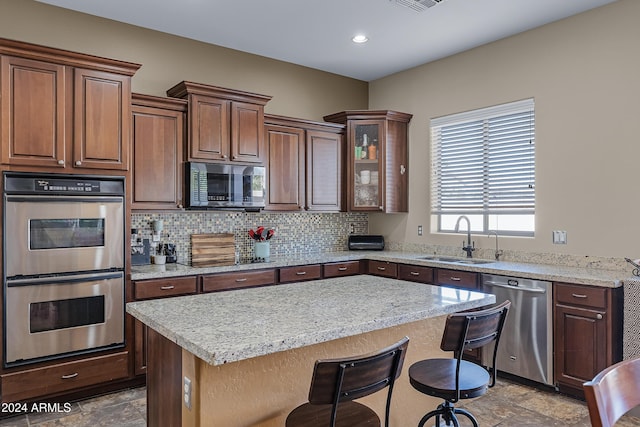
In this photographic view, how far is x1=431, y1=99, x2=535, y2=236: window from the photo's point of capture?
4.21 m

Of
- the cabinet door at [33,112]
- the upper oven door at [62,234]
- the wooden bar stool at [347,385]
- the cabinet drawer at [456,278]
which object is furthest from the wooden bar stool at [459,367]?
the cabinet door at [33,112]

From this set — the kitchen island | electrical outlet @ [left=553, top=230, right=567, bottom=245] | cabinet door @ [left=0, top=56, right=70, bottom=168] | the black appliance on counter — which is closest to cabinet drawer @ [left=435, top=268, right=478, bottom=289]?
electrical outlet @ [left=553, top=230, right=567, bottom=245]

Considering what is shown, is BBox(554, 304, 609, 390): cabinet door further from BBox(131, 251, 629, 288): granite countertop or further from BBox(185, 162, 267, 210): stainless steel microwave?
BBox(185, 162, 267, 210): stainless steel microwave

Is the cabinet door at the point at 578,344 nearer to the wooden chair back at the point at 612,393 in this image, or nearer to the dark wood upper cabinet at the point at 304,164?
the wooden chair back at the point at 612,393

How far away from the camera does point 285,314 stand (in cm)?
198

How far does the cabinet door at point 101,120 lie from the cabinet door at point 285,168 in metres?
1.48

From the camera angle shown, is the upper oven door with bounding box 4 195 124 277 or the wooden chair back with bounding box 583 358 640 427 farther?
the upper oven door with bounding box 4 195 124 277

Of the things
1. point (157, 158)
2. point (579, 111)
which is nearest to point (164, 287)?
point (157, 158)

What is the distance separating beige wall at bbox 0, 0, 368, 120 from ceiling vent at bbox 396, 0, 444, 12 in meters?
1.89

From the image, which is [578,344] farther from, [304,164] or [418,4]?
[304,164]

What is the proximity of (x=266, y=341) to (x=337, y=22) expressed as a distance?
325 cm

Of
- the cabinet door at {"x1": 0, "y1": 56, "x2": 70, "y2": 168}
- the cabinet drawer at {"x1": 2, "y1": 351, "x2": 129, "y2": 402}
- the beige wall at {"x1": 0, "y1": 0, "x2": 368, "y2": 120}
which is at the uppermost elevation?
the beige wall at {"x1": 0, "y1": 0, "x2": 368, "y2": 120}

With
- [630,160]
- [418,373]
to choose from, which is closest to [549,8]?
[630,160]

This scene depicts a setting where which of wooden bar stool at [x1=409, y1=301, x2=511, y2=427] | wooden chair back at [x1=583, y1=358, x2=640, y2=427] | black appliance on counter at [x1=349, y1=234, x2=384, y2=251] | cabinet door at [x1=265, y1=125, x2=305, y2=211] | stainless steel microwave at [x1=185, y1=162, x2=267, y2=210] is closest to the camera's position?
wooden chair back at [x1=583, y1=358, x2=640, y2=427]
